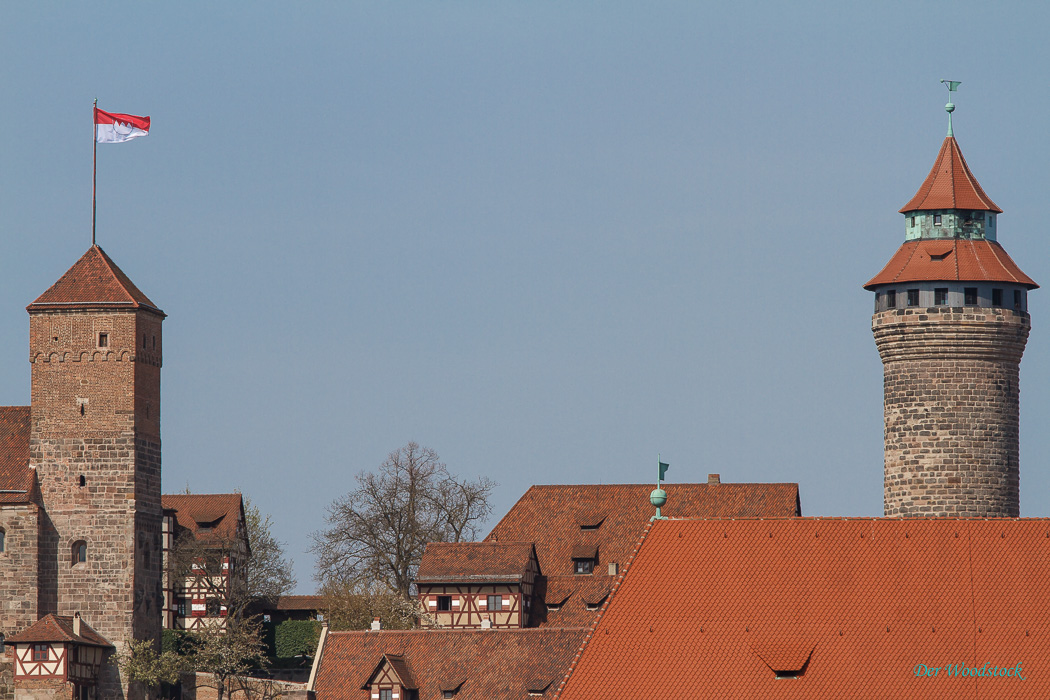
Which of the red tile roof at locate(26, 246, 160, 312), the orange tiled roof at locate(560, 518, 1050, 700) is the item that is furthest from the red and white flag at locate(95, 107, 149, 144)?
the orange tiled roof at locate(560, 518, 1050, 700)

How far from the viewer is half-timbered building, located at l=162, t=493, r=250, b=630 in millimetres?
94062

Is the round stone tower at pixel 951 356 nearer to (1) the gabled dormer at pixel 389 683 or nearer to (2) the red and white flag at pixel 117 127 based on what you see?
(1) the gabled dormer at pixel 389 683

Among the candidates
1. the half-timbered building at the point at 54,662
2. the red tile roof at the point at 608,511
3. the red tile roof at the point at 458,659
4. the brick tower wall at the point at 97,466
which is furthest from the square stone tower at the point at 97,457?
the red tile roof at the point at 608,511

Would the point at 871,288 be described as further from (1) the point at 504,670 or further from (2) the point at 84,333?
(2) the point at 84,333

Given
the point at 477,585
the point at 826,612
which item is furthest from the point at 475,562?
the point at 826,612

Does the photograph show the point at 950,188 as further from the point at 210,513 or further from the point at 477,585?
the point at 210,513

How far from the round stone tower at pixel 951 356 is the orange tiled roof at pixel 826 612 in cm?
2420

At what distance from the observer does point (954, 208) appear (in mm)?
70812

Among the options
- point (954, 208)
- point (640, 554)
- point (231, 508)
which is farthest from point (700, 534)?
point (231, 508)

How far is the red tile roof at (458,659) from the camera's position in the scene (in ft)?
224

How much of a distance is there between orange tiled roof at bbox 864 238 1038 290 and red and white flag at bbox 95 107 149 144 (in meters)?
26.8

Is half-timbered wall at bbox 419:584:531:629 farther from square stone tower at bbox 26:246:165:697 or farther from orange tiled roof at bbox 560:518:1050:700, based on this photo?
orange tiled roof at bbox 560:518:1050:700

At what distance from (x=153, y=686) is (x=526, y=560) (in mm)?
12963

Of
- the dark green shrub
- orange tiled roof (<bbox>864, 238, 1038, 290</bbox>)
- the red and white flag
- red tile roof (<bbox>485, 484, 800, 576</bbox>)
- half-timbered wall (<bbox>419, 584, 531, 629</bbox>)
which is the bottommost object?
the dark green shrub
